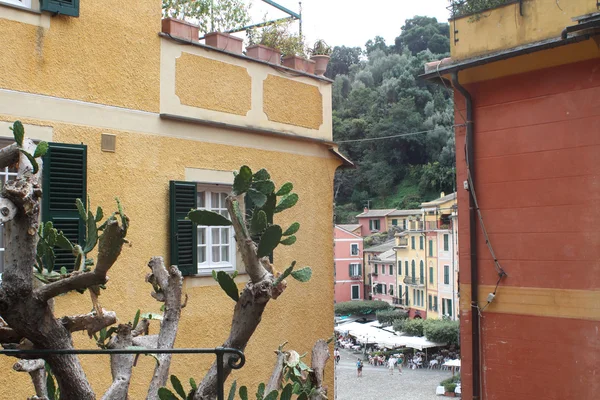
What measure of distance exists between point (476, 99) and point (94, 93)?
19.1 feet

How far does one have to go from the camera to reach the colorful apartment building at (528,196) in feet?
29.7

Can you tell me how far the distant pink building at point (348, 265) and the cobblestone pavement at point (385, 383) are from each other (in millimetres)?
25001

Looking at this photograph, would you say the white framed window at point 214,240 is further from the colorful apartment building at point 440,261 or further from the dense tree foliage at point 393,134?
the dense tree foliage at point 393,134

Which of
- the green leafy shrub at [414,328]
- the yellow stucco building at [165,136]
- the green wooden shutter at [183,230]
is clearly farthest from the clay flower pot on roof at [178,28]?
the green leafy shrub at [414,328]

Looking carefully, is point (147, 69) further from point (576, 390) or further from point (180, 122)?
point (576, 390)

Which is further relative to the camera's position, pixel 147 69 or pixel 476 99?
pixel 476 99

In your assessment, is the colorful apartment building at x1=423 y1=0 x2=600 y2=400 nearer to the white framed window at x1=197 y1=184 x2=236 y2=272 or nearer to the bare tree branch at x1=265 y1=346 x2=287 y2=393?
the white framed window at x1=197 y1=184 x2=236 y2=272

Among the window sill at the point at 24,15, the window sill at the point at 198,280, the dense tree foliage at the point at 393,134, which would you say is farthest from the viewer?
the dense tree foliage at the point at 393,134

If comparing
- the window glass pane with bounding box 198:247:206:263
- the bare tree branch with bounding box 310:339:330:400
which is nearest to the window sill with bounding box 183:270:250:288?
the window glass pane with bounding box 198:247:206:263

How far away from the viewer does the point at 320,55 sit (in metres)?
10.1

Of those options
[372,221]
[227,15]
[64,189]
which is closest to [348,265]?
[372,221]

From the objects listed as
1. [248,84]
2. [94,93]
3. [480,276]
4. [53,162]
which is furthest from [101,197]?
[480,276]

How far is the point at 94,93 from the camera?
741cm

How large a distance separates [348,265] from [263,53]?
2434 inches
